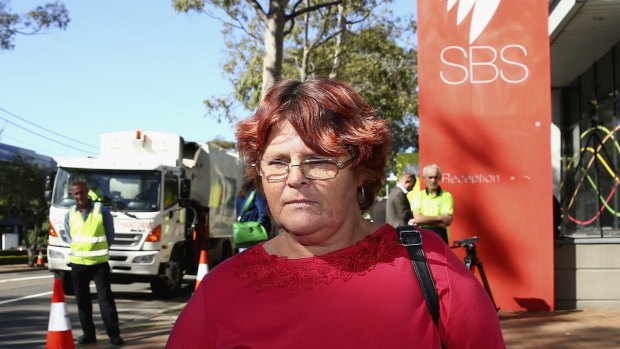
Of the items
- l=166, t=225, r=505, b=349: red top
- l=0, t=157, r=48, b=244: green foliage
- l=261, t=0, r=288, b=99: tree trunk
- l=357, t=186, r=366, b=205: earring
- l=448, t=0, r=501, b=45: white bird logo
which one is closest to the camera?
l=166, t=225, r=505, b=349: red top

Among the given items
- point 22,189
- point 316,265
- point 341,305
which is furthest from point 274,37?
point 22,189

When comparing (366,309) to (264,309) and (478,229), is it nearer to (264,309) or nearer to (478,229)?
(264,309)

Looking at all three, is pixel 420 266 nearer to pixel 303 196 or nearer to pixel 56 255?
pixel 303 196

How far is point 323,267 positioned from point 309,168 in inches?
10.2

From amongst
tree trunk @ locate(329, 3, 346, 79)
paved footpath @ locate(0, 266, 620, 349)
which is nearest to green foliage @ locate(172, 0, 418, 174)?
tree trunk @ locate(329, 3, 346, 79)

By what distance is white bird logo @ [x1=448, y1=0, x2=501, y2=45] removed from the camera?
10.9 metres

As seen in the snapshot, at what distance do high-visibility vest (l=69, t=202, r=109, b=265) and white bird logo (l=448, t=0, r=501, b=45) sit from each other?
5.24 m

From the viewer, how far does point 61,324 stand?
6848mm

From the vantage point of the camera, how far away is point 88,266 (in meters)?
9.48

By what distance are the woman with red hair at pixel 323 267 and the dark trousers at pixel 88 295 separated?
24.8 feet

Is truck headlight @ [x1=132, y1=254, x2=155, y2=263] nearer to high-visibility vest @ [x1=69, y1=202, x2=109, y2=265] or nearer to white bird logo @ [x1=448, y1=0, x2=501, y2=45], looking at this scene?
high-visibility vest @ [x1=69, y1=202, x2=109, y2=265]

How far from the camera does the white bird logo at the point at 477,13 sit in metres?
10.9

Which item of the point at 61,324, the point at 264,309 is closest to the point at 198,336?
the point at 264,309

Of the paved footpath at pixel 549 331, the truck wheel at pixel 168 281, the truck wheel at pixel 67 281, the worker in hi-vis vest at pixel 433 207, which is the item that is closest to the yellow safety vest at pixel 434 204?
the worker in hi-vis vest at pixel 433 207
